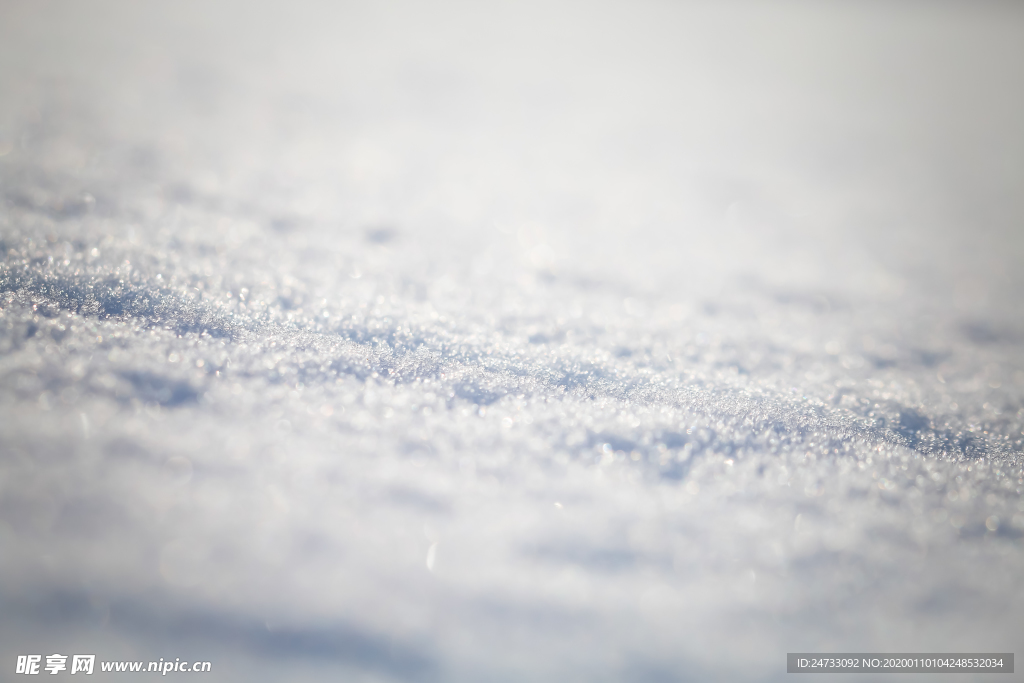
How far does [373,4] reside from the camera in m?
1.56

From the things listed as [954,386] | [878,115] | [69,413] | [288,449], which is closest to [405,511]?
[288,449]

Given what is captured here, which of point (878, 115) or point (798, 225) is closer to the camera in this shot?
point (798, 225)

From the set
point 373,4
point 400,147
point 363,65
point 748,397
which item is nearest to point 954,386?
point 748,397

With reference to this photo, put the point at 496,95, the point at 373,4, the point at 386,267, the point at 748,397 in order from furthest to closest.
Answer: the point at 373,4, the point at 496,95, the point at 386,267, the point at 748,397

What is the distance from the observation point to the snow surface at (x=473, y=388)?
0.31 metres

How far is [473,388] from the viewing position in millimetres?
468

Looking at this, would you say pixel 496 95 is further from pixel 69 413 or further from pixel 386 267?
pixel 69 413

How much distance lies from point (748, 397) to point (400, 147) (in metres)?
0.68

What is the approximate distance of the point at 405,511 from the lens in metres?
0.36

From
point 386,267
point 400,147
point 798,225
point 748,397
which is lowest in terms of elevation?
point 748,397

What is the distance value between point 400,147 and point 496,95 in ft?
1.27

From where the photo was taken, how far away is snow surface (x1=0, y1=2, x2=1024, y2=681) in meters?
0.31

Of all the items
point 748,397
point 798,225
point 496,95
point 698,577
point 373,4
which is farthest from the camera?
point 373,4

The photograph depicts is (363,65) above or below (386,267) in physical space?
above
